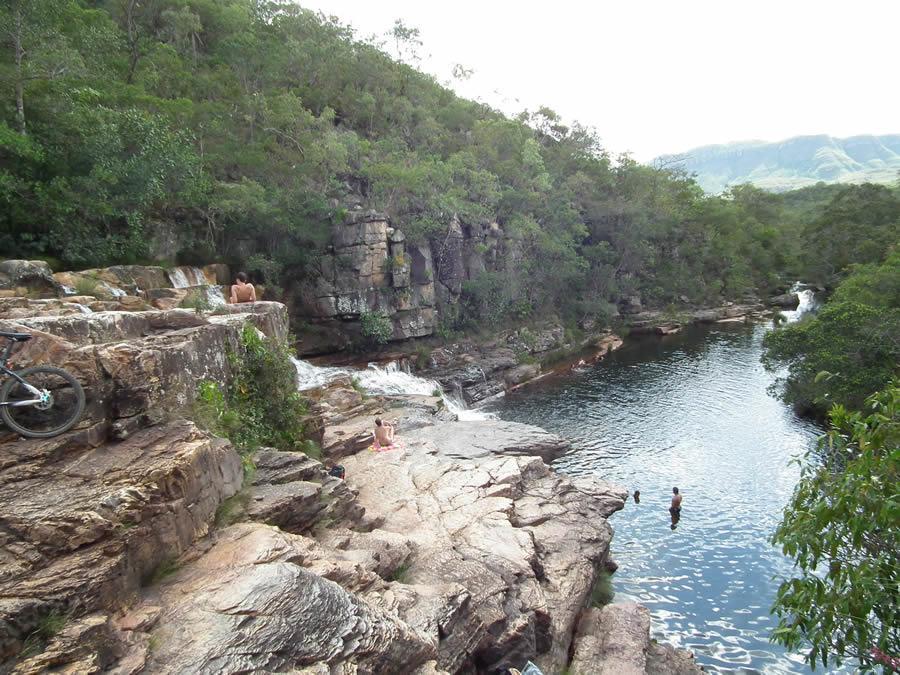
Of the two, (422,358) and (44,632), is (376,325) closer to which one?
(422,358)

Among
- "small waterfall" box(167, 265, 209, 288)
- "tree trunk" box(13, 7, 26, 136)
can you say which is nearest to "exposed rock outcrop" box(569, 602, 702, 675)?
"small waterfall" box(167, 265, 209, 288)

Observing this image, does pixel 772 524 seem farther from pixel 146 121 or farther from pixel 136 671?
pixel 146 121

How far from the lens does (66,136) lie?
60.4ft

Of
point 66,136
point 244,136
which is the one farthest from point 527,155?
point 66,136

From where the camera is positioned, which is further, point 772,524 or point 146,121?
point 146,121

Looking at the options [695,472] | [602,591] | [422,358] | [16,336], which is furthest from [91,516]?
[422,358]

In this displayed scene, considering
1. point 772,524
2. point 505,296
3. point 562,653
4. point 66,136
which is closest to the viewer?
point 562,653

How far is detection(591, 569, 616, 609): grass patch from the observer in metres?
12.7

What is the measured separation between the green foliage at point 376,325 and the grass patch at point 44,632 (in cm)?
2448

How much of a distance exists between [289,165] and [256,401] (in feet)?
73.8

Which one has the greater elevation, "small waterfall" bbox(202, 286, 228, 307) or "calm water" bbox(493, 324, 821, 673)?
"small waterfall" bbox(202, 286, 228, 307)

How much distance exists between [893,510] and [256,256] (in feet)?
85.5

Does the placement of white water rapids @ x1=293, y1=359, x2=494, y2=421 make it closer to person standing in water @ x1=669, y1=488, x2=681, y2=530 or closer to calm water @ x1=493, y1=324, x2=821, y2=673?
calm water @ x1=493, y1=324, x2=821, y2=673

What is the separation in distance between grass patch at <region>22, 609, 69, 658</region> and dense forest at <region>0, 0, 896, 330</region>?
662 inches
